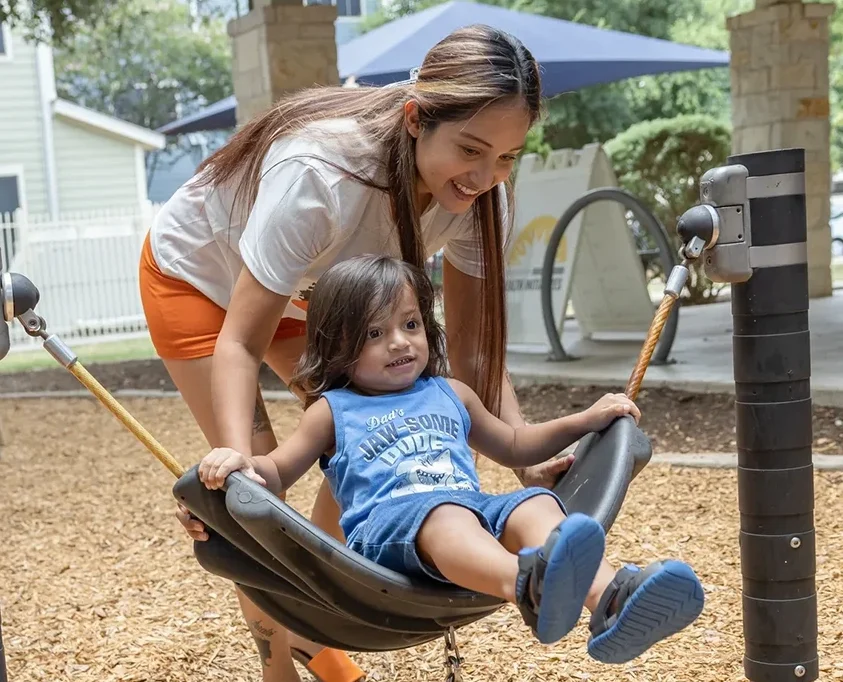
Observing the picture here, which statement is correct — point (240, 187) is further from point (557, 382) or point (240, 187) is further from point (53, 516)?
point (557, 382)

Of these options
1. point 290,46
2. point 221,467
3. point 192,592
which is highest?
point 290,46

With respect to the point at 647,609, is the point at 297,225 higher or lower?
higher

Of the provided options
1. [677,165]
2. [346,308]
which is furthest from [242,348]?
[677,165]

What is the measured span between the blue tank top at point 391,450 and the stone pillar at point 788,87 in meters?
7.97

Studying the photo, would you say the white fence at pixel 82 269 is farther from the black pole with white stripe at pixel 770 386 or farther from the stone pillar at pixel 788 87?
the black pole with white stripe at pixel 770 386

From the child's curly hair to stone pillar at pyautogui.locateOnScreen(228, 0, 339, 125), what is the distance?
6.32m

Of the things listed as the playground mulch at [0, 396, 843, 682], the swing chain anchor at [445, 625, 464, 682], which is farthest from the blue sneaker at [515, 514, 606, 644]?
the playground mulch at [0, 396, 843, 682]

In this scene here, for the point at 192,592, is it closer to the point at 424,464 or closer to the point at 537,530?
the point at 424,464

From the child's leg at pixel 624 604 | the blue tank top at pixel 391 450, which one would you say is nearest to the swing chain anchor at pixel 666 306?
the blue tank top at pixel 391 450

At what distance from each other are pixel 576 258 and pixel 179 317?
5.30m

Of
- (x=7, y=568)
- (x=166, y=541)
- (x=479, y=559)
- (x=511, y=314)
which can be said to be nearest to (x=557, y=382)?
(x=511, y=314)

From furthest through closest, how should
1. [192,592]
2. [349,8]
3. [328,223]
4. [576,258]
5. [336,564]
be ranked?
[349,8] → [576,258] → [192,592] → [328,223] → [336,564]

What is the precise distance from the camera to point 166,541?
4582 millimetres

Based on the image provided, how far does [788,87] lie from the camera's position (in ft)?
31.2
